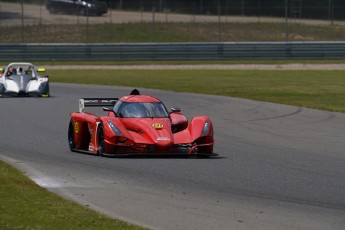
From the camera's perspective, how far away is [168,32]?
56.0 m

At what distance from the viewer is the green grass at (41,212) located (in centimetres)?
844

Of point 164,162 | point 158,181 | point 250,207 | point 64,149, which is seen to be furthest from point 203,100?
point 250,207

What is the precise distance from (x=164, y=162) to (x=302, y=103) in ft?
39.9

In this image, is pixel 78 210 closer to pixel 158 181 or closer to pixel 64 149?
pixel 158 181

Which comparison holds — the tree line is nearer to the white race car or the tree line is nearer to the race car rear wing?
the white race car

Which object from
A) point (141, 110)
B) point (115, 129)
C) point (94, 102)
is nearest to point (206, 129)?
point (141, 110)

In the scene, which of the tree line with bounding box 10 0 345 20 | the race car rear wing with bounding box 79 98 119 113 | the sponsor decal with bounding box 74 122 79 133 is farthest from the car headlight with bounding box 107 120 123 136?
the tree line with bounding box 10 0 345 20

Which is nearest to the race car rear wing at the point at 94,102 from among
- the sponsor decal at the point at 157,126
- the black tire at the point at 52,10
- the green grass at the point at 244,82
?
the sponsor decal at the point at 157,126

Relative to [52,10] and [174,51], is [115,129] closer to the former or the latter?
[174,51]

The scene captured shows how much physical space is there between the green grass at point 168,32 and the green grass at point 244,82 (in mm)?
8768

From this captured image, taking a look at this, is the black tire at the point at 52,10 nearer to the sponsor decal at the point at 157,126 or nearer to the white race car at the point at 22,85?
the white race car at the point at 22,85

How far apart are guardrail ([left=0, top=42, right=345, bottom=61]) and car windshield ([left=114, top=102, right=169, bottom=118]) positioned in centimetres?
3380

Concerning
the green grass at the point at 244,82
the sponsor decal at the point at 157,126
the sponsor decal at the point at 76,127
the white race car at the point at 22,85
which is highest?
the sponsor decal at the point at 157,126

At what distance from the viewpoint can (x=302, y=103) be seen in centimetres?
2511
